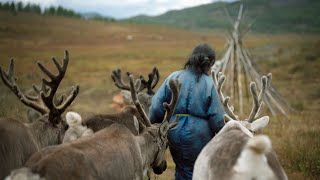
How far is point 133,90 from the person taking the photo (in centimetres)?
590

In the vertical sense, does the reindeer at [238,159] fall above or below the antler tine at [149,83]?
above

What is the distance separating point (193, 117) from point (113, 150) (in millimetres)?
1368

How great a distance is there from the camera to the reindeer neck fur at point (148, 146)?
18.5 feet

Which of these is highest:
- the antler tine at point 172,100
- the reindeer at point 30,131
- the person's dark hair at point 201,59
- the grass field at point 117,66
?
the person's dark hair at point 201,59

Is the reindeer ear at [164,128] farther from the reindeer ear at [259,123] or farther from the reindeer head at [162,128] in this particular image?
the reindeer ear at [259,123]

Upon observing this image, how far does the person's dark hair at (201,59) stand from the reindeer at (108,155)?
0.42 meters

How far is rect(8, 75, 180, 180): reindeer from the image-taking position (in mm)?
4129

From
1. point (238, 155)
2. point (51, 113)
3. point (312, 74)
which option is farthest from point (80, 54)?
point (238, 155)

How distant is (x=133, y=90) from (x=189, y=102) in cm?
65

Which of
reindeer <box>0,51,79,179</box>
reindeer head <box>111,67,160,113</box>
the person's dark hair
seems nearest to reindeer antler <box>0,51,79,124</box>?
reindeer <box>0,51,79,179</box>

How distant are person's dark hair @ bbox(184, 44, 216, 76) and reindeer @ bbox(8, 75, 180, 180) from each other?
42 cm

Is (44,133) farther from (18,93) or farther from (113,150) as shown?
(113,150)

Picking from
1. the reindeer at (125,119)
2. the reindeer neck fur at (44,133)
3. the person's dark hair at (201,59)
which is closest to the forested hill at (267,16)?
the reindeer at (125,119)

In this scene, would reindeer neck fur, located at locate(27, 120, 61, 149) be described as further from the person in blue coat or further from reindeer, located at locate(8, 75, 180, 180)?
the person in blue coat
